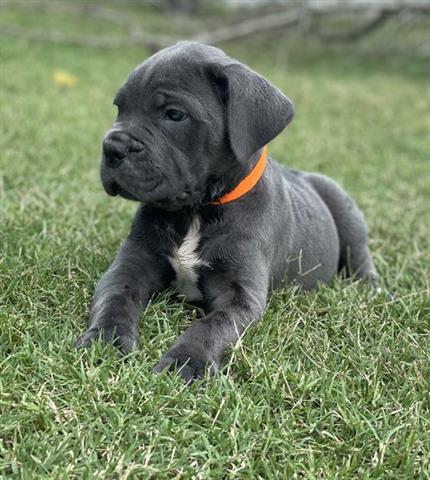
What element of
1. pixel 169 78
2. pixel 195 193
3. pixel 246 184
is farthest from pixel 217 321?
pixel 169 78

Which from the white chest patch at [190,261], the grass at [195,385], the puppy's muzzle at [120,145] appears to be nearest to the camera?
the grass at [195,385]

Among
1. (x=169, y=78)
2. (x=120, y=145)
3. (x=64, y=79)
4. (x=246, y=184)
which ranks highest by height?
(x=169, y=78)

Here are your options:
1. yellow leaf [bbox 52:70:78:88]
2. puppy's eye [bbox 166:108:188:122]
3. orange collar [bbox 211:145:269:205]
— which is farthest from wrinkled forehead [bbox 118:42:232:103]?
yellow leaf [bbox 52:70:78:88]

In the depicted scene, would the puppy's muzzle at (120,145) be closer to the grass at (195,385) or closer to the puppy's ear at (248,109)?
the puppy's ear at (248,109)

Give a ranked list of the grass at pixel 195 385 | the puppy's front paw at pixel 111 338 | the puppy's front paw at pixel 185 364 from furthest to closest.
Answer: the puppy's front paw at pixel 111 338 → the puppy's front paw at pixel 185 364 → the grass at pixel 195 385

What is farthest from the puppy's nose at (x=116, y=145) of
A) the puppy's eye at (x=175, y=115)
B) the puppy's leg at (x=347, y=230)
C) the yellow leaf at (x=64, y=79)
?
the yellow leaf at (x=64, y=79)

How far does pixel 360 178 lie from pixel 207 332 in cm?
474

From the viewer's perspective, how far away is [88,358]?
2980 millimetres

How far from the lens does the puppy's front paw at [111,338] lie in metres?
3.14

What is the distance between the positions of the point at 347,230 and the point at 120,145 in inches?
84.4

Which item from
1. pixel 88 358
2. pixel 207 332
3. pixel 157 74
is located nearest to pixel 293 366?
pixel 207 332

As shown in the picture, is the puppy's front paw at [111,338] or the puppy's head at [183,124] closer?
the puppy's front paw at [111,338]

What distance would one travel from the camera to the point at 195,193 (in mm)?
3639

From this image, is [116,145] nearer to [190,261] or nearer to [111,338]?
[190,261]
